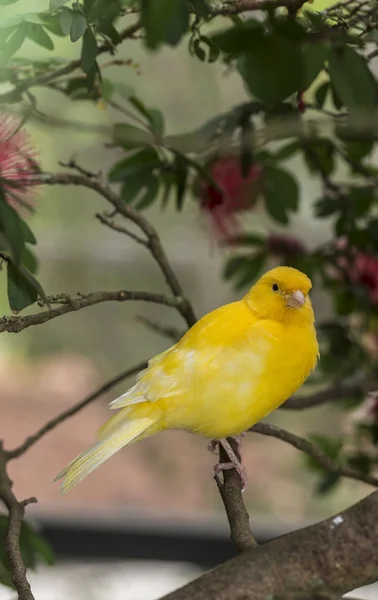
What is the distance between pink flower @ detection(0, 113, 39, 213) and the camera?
578 millimetres

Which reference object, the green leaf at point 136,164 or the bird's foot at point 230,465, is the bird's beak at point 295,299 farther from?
the green leaf at point 136,164

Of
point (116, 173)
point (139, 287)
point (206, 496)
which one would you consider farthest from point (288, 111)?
point (206, 496)

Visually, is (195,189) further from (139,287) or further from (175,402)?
(139,287)

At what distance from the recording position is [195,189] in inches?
35.6

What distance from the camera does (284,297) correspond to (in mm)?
598

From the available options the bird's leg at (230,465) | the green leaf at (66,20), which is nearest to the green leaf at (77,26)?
the green leaf at (66,20)

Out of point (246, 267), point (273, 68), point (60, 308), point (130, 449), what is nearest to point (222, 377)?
point (60, 308)

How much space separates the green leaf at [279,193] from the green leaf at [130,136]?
8.5 inches

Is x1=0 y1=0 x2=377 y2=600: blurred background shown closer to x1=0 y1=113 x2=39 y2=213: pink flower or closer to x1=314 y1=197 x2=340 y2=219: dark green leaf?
x1=314 y1=197 x2=340 y2=219: dark green leaf

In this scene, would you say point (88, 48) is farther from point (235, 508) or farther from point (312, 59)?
point (235, 508)

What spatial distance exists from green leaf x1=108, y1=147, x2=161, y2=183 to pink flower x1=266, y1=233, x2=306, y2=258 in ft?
0.97

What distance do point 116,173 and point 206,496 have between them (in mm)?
1094

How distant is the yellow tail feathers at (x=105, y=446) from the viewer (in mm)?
539

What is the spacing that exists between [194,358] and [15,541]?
A: 18 centimetres
